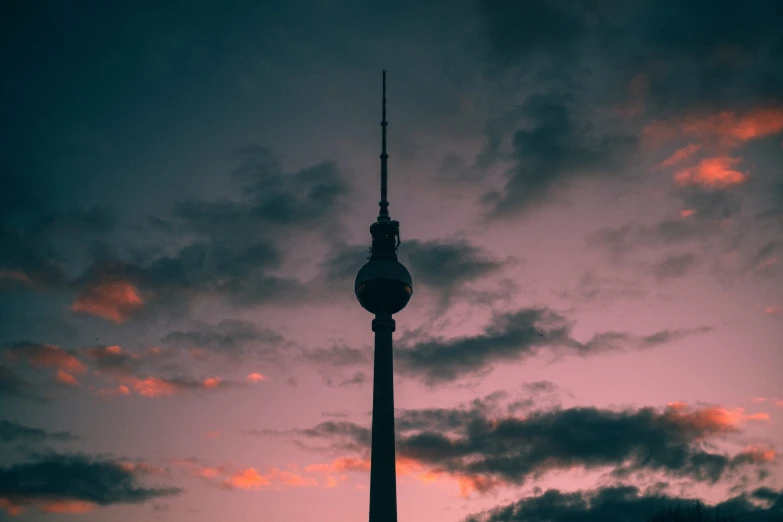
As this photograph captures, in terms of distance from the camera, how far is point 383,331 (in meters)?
138

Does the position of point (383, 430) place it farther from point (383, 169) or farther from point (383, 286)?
point (383, 169)

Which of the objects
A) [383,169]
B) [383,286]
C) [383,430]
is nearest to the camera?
[383,430]

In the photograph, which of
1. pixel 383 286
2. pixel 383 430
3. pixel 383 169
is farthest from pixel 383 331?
pixel 383 169

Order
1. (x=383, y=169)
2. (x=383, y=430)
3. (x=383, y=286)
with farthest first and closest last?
1. (x=383, y=169)
2. (x=383, y=286)
3. (x=383, y=430)

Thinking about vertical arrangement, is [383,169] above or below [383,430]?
above

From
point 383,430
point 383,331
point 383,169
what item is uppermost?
point 383,169

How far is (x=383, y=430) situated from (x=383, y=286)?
2551 cm

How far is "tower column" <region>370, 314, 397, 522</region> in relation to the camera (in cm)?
12656

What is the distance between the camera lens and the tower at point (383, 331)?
127562mm

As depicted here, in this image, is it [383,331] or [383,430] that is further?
[383,331]

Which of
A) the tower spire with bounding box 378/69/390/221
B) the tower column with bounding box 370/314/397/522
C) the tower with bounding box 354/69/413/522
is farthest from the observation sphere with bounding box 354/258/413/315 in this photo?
the tower spire with bounding box 378/69/390/221

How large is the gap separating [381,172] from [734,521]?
92020 millimetres

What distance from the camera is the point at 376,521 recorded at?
124875mm

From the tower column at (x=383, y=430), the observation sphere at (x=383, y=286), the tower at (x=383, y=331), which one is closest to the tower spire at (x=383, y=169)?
the tower at (x=383, y=331)
